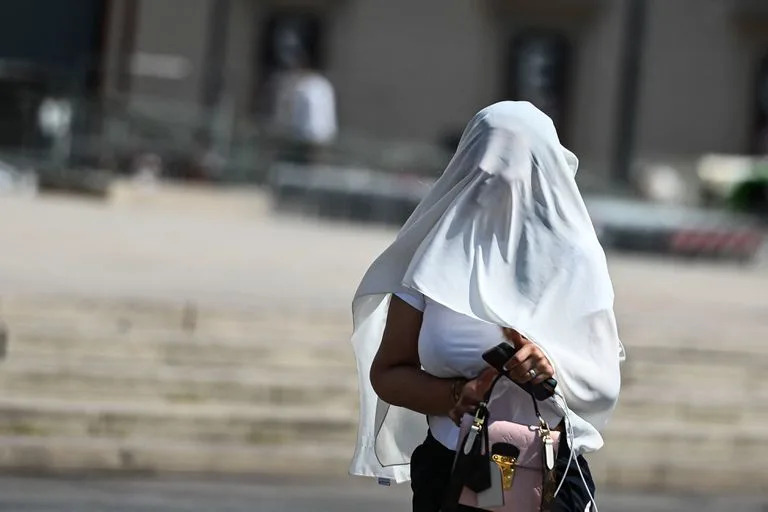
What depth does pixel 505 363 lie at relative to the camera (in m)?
3.63

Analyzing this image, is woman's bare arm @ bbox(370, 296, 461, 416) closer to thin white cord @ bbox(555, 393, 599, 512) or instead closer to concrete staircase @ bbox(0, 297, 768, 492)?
thin white cord @ bbox(555, 393, 599, 512)

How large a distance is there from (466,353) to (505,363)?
124 millimetres

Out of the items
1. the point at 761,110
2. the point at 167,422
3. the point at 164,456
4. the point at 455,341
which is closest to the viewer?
the point at 455,341

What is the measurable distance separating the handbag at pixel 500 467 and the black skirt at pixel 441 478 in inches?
1.6

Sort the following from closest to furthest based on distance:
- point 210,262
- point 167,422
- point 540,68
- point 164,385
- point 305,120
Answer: point 167,422
point 164,385
point 210,262
point 305,120
point 540,68

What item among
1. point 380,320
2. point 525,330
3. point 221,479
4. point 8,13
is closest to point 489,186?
point 525,330

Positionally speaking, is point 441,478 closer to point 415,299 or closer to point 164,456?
point 415,299

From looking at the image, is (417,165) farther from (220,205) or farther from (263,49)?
(263,49)

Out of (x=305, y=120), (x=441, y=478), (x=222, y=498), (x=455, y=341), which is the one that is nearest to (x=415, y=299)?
(x=455, y=341)

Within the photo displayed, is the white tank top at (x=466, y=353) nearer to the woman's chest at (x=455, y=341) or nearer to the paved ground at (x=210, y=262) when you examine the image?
the woman's chest at (x=455, y=341)

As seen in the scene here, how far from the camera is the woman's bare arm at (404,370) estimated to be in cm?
375

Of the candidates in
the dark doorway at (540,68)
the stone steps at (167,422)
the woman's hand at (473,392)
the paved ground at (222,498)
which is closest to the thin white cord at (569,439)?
the woman's hand at (473,392)

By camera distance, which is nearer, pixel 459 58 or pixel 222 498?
pixel 222 498

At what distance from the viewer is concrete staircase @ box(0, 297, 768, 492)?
355 inches
